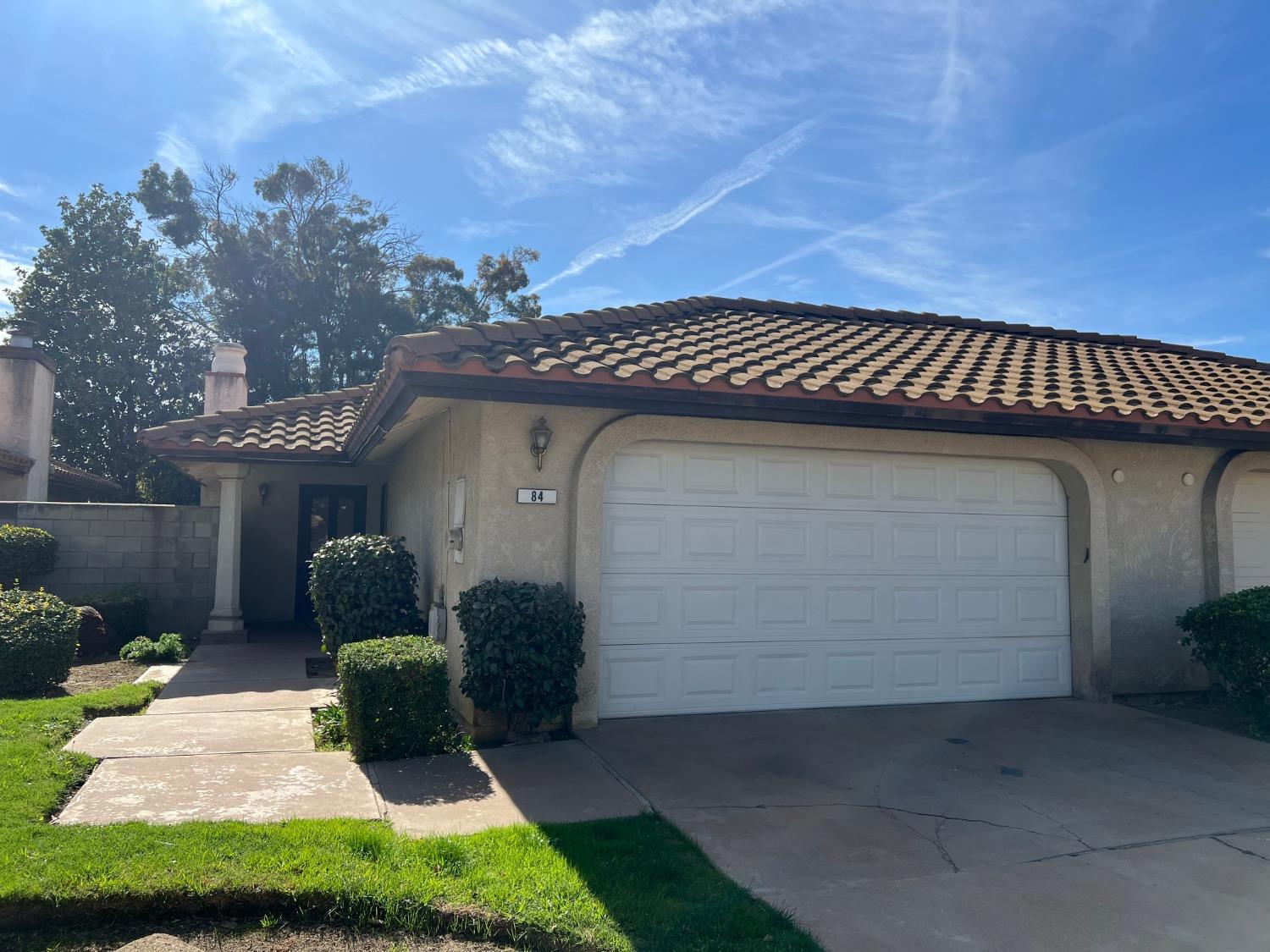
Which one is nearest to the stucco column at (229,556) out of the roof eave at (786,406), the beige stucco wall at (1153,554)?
the roof eave at (786,406)

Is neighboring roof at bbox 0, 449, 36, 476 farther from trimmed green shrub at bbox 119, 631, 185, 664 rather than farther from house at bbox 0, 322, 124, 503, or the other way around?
trimmed green shrub at bbox 119, 631, 185, 664

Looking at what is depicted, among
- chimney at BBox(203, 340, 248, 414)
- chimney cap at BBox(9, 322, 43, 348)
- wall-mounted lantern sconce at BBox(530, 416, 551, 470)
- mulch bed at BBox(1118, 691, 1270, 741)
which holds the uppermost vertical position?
chimney cap at BBox(9, 322, 43, 348)

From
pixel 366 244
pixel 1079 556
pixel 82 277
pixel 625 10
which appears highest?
pixel 366 244

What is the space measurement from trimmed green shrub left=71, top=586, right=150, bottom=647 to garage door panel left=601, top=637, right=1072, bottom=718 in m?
7.89

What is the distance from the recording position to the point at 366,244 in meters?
30.3

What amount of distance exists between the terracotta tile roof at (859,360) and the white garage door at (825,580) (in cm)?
88

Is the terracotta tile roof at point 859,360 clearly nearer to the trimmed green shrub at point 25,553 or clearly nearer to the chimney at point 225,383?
the trimmed green shrub at point 25,553

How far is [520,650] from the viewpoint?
643 centimetres

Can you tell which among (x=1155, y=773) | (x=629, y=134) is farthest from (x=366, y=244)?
(x=1155, y=773)

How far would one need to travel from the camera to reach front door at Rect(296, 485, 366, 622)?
51.3 feet

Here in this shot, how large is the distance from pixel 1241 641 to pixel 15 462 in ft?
61.6

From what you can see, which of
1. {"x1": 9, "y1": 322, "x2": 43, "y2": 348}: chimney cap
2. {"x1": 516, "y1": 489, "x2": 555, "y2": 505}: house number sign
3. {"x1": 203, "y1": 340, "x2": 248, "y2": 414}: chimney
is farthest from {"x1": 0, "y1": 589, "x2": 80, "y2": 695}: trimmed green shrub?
{"x1": 9, "y1": 322, "x2": 43, "y2": 348}: chimney cap

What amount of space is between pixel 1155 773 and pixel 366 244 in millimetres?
29350

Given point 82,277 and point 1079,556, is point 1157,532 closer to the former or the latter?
point 1079,556
